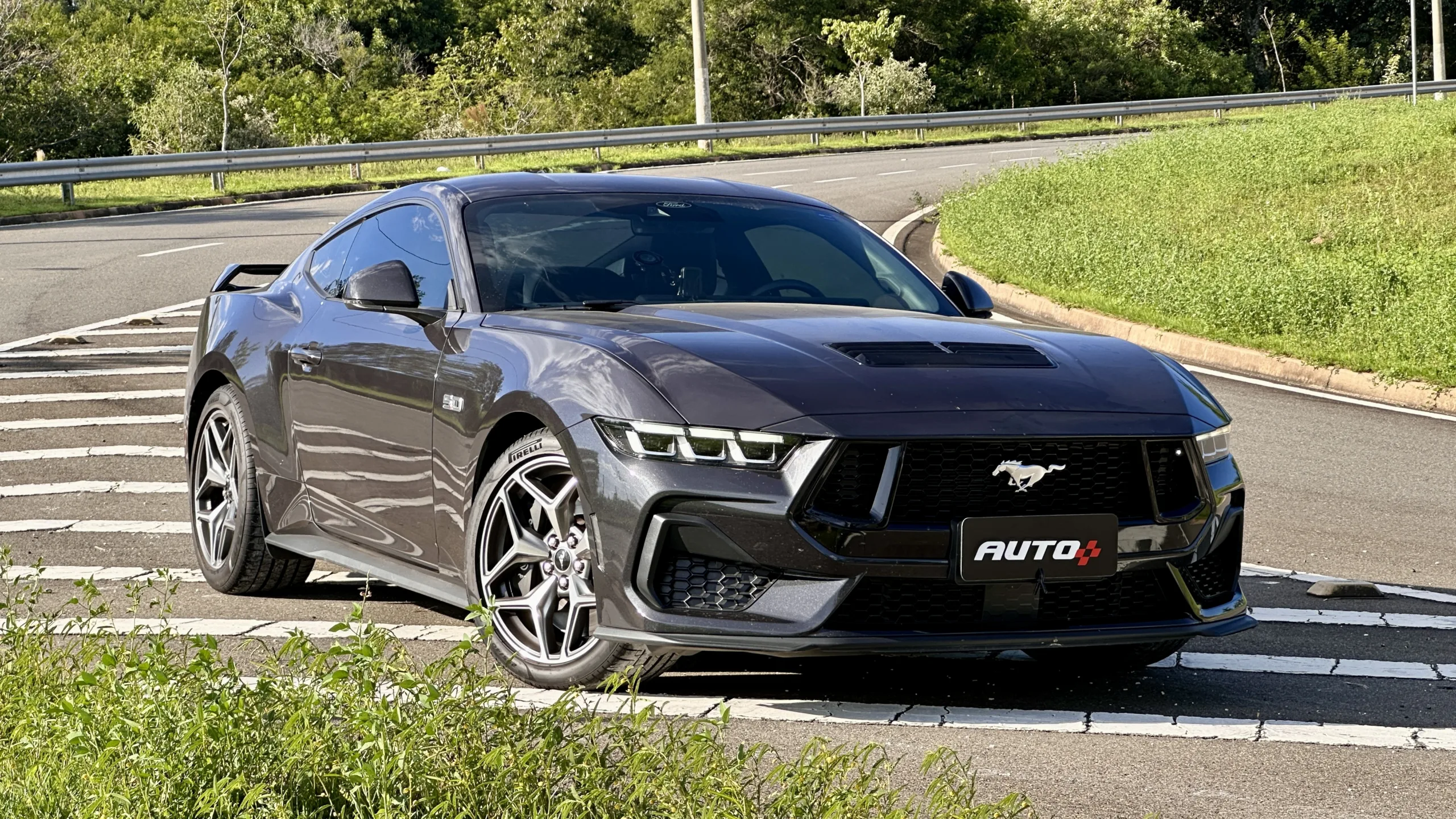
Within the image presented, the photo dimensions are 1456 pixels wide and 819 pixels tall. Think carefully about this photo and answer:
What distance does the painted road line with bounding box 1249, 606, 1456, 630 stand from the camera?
238 inches

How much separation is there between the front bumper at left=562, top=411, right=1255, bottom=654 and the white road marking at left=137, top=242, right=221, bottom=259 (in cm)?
1567

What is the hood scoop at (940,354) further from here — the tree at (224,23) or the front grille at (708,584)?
the tree at (224,23)

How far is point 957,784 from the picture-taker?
158 inches

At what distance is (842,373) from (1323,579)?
310 centimetres

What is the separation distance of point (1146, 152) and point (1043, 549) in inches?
877

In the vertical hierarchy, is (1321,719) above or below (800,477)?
below

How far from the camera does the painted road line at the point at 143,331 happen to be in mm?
13948

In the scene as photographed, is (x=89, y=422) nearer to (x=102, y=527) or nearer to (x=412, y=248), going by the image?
(x=102, y=527)

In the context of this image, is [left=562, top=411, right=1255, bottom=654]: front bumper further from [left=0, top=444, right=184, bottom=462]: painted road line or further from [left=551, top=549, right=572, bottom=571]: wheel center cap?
[left=0, top=444, right=184, bottom=462]: painted road line

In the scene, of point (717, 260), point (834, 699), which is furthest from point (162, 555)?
point (834, 699)

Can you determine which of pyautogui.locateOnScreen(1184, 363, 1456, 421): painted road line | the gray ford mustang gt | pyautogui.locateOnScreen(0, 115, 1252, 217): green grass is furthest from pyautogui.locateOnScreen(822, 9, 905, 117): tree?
the gray ford mustang gt

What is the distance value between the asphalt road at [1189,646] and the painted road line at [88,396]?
0.08ft

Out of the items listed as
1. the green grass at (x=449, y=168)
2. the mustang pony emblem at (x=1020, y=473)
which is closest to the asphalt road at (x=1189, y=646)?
the mustang pony emblem at (x=1020, y=473)

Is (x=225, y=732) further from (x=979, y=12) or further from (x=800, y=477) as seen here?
(x=979, y=12)
